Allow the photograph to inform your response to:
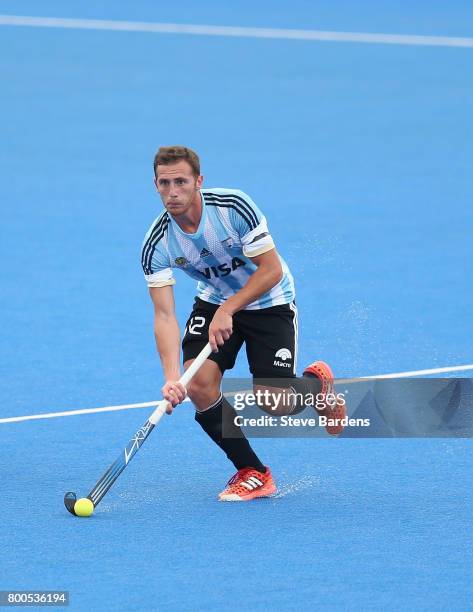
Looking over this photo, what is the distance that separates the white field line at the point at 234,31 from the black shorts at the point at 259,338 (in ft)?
46.3

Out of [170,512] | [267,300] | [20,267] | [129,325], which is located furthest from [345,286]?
[170,512]

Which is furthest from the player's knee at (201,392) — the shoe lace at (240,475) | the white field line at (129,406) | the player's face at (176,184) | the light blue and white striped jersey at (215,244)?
the white field line at (129,406)

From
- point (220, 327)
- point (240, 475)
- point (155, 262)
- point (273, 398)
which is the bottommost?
point (240, 475)

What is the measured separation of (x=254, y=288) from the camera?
714 centimetres

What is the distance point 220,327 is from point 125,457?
0.76m

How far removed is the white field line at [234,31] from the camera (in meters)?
21.2

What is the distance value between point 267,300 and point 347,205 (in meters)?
6.51

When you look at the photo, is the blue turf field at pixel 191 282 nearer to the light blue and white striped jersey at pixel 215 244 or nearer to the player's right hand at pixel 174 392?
the player's right hand at pixel 174 392

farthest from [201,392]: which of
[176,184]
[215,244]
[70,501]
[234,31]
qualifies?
[234,31]

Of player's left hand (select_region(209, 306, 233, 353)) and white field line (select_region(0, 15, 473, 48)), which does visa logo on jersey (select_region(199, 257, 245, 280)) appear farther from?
white field line (select_region(0, 15, 473, 48))

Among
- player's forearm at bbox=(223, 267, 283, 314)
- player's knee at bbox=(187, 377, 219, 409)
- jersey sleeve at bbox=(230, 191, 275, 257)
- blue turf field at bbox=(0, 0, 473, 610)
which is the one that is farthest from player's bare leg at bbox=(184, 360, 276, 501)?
jersey sleeve at bbox=(230, 191, 275, 257)
